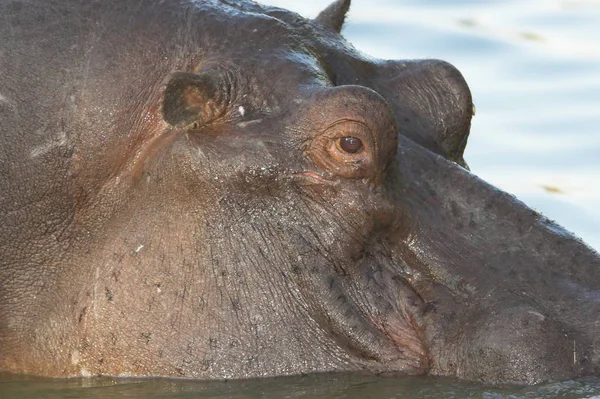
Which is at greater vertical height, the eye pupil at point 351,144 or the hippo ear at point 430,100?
the hippo ear at point 430,100

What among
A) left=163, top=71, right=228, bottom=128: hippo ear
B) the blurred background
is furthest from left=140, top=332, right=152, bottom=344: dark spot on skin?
the blurred background

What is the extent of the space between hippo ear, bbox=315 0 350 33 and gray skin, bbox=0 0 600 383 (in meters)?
0.64

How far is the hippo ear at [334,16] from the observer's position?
892cm

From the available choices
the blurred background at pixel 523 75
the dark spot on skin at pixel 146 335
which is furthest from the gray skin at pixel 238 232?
the blurred background at pixel 523 75

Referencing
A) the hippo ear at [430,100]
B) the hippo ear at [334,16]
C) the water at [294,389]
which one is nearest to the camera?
the water at [294,389]

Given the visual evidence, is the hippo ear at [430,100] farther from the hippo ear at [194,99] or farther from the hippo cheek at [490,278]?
the hippo ear at [194,99]

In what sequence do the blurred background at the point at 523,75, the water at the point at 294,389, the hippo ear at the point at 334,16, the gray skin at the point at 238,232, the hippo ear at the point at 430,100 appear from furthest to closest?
the blurred background at the point at 523,75 → the hippo ear at the point at 334,16 → the hippo ear at the point at 430,100 → the gray skin at the point at 238,232 → the water at the point at 294,389

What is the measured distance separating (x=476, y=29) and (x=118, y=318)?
914cm

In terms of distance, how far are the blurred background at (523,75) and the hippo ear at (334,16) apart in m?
3.03

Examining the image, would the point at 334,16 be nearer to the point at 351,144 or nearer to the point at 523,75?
the point at 351,144

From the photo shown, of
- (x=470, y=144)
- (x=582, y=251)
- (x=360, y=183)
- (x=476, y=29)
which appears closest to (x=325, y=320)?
(x=360, y=183)

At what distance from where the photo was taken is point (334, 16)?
9.09 m

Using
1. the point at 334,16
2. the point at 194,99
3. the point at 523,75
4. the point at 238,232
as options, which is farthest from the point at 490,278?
the point at 523,75

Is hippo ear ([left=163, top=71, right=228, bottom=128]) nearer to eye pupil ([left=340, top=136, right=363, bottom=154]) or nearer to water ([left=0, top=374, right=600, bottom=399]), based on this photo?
eye pupil ([left=340, top=136, right=363, bottom=154])
